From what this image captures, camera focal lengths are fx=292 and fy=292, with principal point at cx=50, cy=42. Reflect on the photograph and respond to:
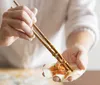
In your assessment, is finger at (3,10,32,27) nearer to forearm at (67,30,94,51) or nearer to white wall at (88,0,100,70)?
forearm at (67,30,94,51)

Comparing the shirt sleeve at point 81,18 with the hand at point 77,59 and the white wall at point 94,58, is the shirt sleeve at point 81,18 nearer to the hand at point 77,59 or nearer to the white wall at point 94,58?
the hand at point 77,59

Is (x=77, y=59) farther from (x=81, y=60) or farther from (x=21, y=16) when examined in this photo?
(x=21, y=16)

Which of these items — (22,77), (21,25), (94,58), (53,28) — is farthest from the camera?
(94,58)

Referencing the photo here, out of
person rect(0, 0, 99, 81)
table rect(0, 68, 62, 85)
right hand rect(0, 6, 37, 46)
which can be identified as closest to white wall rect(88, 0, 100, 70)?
person rect(0, 0, 99, 81)

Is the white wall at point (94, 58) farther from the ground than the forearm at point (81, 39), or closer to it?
farther from the ground

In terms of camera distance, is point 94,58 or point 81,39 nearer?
point 81,39

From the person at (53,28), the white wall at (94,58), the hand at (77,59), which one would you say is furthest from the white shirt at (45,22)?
the white wall at (94,58)

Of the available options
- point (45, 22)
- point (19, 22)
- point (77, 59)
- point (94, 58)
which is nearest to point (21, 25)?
point (19, 22)

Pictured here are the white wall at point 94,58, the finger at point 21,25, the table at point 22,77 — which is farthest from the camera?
the white wall at point 94,58
